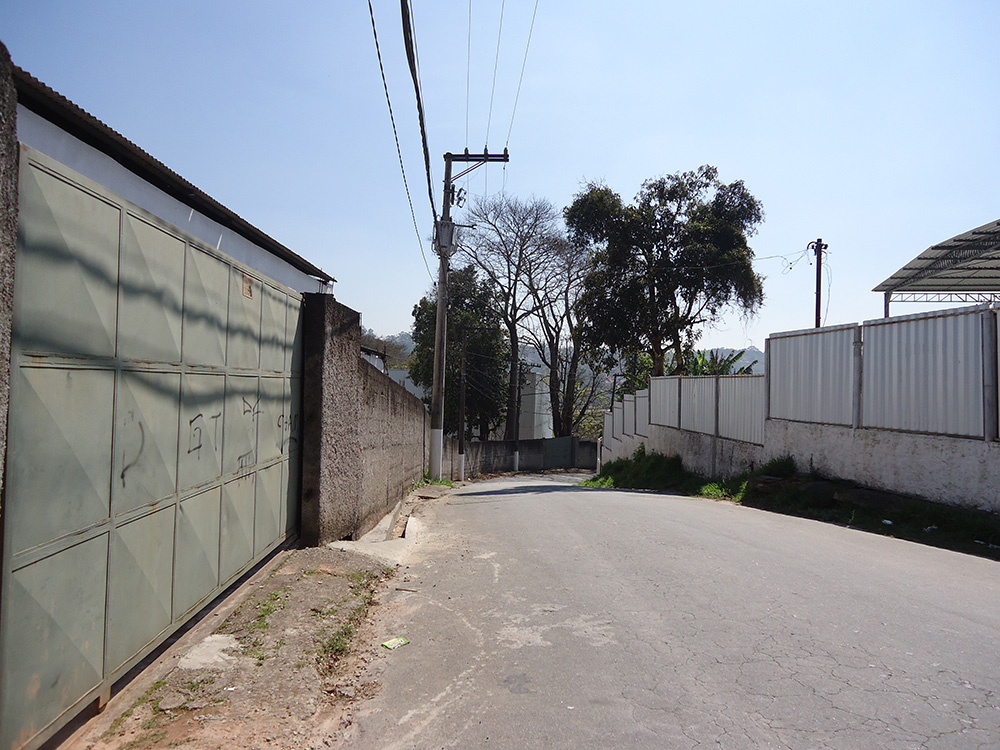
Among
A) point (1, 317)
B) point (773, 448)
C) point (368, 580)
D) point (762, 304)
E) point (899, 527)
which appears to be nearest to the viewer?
point (1, 317)

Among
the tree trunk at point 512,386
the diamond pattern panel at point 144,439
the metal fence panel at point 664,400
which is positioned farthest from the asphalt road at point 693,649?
the tree trunk at point 512,386

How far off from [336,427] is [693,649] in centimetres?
439

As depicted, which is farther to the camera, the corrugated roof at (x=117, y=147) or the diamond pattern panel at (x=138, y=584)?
the corrugated roof at (x=117, y=147)

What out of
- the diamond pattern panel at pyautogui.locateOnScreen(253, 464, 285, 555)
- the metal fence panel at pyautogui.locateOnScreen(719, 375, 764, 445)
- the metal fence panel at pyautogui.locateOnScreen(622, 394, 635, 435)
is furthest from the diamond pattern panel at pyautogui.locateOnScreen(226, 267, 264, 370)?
the metal fence panel at pyautogui.locateOnScreen(622, 394, 635, 435)

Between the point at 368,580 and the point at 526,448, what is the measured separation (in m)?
36.9

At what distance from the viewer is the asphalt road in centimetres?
352

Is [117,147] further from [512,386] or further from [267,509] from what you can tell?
[512,386]

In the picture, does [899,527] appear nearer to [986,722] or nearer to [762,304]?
[986,722]

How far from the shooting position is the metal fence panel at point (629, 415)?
31828mm

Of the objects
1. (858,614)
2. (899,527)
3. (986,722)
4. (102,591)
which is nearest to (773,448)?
(899,527)

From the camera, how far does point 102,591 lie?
11.1ft

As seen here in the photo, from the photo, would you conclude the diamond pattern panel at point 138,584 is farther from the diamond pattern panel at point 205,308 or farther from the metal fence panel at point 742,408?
the metal fence panel at point 742,408

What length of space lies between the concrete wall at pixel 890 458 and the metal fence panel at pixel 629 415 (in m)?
14.3

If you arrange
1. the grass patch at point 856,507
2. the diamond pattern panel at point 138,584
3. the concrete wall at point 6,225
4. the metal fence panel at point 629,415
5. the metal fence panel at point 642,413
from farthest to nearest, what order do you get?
1. the metal fence panel at point 629,415
2. the metal fence panel at point 642,413
3. the grass patch at point 856,507
4. the diamond pattern panel at point 138,584
5. the concrete wall at point 6,225
